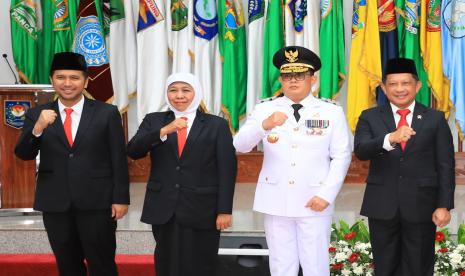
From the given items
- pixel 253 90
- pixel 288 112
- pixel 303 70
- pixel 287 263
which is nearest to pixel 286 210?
pixel 287 263

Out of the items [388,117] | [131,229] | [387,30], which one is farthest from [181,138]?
[387,30]

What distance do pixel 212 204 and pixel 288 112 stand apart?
1.78 feet

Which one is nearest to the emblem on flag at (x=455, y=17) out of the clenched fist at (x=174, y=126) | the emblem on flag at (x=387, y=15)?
the emblem on flag at (x=387, y=15)

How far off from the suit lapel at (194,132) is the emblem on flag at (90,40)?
3.34m

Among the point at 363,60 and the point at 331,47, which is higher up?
the point at 331,47

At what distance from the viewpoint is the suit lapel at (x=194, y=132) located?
285 centimetres

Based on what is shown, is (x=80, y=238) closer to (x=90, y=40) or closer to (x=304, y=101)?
(x=304, y=101)

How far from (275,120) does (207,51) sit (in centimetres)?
360

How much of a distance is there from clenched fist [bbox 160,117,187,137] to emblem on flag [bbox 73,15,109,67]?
347cm

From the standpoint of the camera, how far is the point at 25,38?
611 centimetres

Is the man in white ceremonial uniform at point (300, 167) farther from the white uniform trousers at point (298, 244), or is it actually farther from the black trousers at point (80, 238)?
the black trousers at point (80, 238)

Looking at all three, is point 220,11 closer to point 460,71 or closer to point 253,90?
point 253,90

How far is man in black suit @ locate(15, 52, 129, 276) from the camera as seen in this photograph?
9.45ft

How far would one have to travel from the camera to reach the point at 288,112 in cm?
294
